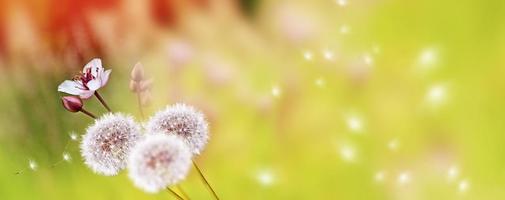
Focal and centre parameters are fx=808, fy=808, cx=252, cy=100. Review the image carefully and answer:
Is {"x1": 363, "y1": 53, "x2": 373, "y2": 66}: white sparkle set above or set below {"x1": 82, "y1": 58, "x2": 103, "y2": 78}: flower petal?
above

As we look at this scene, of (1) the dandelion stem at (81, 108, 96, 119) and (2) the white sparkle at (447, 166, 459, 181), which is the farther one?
(1) the dandelion stem at (81, 108, 96, 119)

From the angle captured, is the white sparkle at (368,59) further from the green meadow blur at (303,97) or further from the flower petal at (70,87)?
the flower petal at (70,87)

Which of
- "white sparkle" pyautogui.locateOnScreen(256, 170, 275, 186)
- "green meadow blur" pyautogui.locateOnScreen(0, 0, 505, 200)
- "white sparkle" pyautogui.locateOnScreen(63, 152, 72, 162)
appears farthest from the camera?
"white sparkle" pyautogui.locateOnScreen(63, 152, 72, 162)

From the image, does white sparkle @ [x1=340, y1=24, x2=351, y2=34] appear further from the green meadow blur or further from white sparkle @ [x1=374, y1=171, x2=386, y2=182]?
white sparkle @ [x1=374, y1=171, x2=386, y2=182]

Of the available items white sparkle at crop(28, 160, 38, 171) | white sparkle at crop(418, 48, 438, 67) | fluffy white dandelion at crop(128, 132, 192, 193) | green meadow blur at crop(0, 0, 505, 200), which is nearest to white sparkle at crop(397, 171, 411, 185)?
green meadow blur at crop(0, 0, 505, 200)

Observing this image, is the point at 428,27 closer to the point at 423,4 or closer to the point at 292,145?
the point at 423,4

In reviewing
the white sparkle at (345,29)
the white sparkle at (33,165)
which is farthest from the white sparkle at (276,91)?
the white sparkle at (33,165)

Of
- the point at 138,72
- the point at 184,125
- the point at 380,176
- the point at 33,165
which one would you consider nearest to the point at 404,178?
the point at 380,176

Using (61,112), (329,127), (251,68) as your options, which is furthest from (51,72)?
(329,127)
